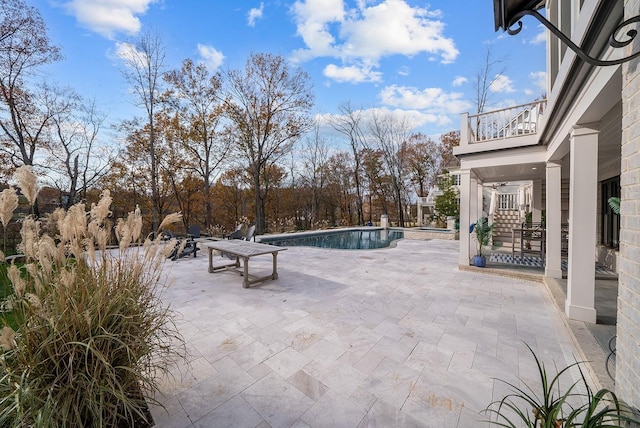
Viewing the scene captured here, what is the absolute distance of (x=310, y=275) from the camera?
574 centimetres

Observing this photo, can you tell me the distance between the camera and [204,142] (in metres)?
15.5

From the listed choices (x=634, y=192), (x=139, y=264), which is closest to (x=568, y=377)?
(x=634, y=192)

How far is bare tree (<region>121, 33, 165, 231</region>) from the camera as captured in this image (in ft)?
39.0

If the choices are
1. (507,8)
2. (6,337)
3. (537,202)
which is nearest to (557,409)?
(507,8)

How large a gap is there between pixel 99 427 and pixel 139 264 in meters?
0.92

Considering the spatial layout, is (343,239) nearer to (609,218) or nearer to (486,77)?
(609,218)

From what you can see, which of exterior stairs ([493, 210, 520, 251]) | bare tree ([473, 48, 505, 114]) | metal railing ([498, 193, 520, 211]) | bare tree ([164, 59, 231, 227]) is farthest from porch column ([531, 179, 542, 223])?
bare tree ([164, 59, 231, 227])

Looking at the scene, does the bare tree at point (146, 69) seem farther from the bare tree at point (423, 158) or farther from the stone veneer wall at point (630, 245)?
the bare tree at point (423, 158)

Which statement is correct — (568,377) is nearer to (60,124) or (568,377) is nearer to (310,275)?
(310,275)

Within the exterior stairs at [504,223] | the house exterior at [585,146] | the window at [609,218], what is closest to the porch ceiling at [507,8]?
the house exterior at [585,146]

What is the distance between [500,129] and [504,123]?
6.3 inches

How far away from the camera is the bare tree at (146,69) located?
468 inches

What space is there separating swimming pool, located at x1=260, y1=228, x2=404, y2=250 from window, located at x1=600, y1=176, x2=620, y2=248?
6530mm

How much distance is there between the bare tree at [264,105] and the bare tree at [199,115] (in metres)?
0.86
